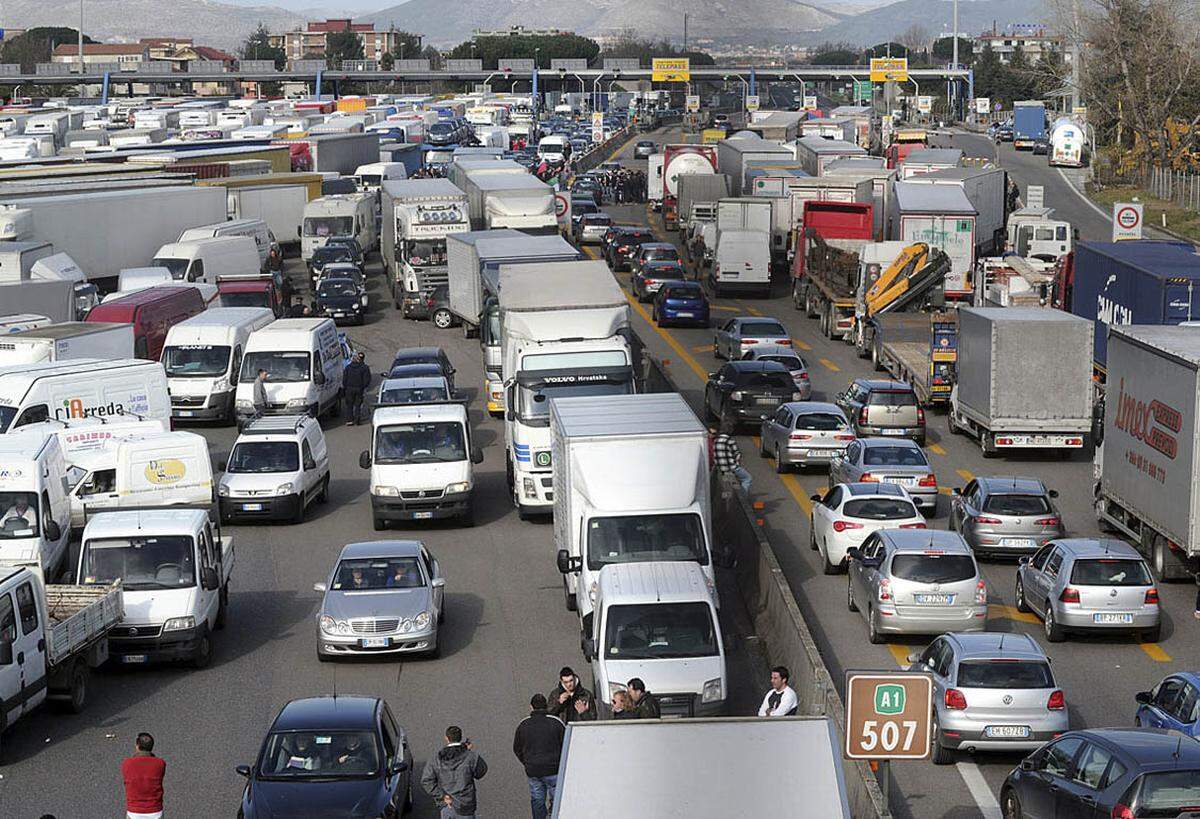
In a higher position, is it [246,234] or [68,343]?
[246,234]

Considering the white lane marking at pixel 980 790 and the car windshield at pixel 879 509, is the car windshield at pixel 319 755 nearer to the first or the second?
the white lane marking at pixel 980 790

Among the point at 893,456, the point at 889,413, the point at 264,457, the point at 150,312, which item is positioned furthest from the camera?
the point at 150,312

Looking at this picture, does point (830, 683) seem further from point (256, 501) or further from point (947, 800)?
point (256, 501)

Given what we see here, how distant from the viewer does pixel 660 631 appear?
1931 cm

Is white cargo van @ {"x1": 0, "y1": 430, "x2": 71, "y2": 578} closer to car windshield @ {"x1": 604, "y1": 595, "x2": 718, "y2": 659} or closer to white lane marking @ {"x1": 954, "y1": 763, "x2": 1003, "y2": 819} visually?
car windshield @ {"x1": 604, "y1": 595, "x2": 718, "y2": 659}

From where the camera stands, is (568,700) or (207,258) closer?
(568,700)

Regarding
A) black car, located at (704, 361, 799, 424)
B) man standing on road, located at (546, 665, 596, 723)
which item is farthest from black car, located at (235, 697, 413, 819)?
black car, located at (704, 361, 799, 424)

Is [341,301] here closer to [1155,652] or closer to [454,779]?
[1155,652]

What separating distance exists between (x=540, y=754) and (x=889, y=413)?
20.7 m

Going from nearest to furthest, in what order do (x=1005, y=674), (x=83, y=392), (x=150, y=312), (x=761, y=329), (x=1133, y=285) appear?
(x=1005, y=674), (x=83, y=392), (x=1133, y=285), (x=150, y=312), (x=761, y=329)

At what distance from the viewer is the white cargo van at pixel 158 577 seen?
21672 millimetres

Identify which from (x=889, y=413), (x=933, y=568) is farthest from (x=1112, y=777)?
(x=889, y=413)

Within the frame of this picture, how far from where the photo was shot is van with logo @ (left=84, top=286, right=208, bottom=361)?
141ft

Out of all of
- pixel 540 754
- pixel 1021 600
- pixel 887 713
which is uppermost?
pixel 887 713
